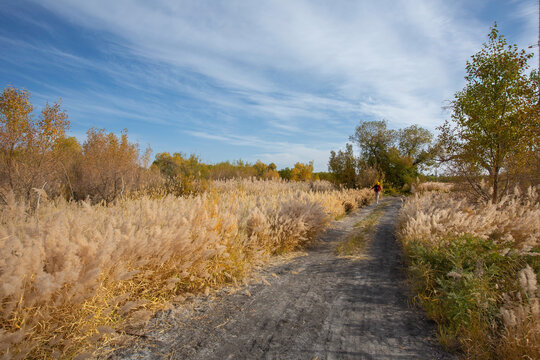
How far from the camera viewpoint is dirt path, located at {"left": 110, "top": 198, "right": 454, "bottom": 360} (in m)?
2.31

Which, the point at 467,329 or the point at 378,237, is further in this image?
the point at 378,237

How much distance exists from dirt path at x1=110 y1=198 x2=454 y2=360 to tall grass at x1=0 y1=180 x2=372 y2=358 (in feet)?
1.09

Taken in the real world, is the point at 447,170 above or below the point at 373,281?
above

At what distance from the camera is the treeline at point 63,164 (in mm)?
7602

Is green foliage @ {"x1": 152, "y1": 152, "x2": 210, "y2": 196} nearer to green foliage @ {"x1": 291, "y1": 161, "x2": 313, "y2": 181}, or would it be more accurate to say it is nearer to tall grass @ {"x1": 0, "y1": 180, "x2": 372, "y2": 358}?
tall grass @ {"x1": 0, "y1": 180, "x2": 372, "y2": 358}

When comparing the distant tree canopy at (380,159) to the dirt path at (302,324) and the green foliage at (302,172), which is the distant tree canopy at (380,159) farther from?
the dirt path at (302,324)

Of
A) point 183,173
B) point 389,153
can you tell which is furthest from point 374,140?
point 183,173

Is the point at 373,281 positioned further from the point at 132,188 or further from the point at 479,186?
the point at 132,188

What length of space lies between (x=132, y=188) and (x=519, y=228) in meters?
12.8

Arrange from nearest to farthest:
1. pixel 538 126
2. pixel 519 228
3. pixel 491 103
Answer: pixel 519 228
pixel 538 126
pixel 491 103

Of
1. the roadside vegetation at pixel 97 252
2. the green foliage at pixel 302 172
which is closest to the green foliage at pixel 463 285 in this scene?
the roadside vegetation at pixel 97 252

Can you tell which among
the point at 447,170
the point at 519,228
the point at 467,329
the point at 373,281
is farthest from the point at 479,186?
the point at 467,329

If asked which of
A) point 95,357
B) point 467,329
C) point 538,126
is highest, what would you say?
point 538,126

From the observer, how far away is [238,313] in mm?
3021
